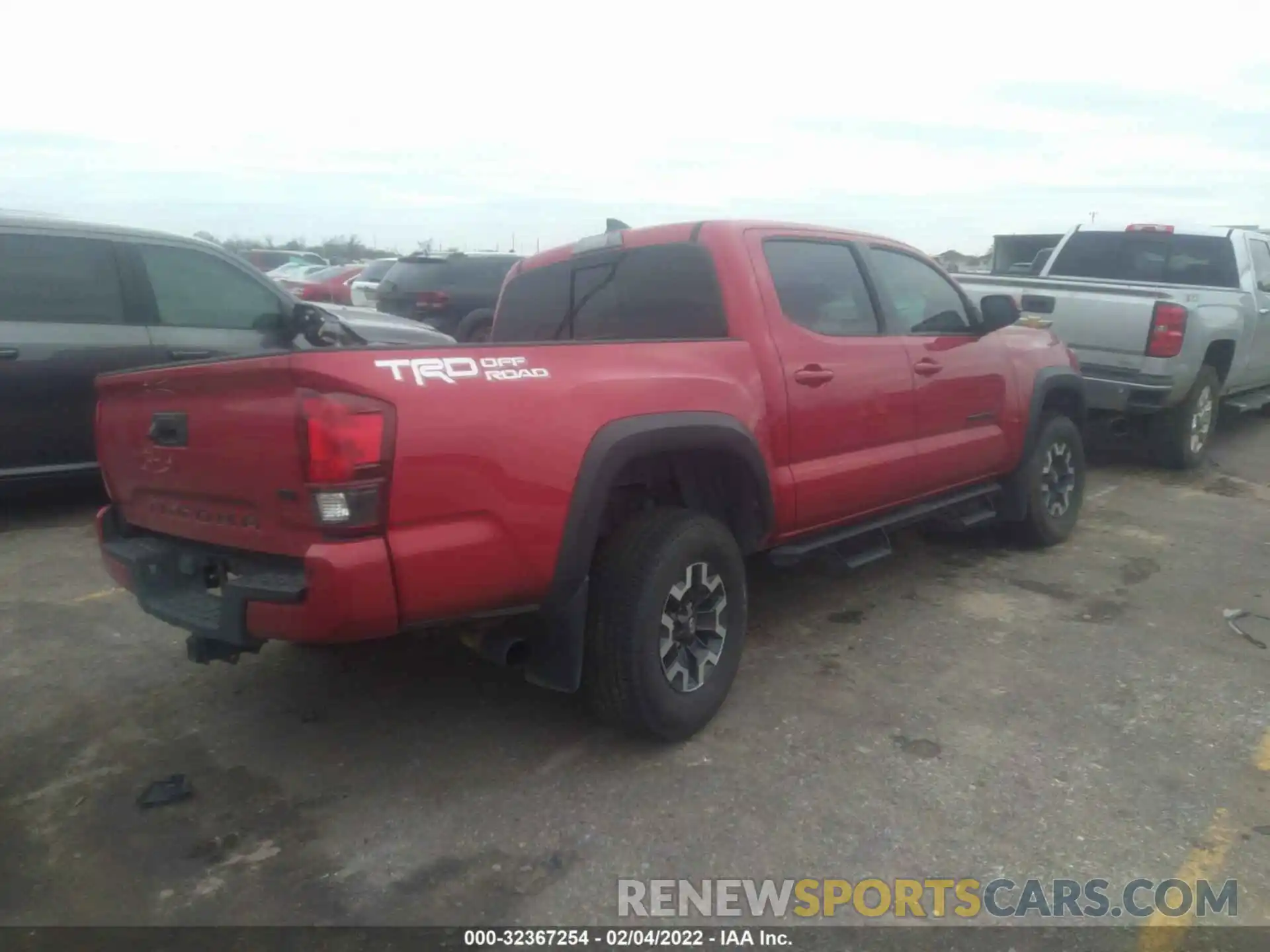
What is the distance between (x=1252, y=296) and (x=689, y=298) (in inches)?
266

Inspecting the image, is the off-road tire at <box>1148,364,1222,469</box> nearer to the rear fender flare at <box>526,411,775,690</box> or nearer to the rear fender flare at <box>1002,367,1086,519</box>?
the rear fender flare at <box>1002,367,1086,519</box>

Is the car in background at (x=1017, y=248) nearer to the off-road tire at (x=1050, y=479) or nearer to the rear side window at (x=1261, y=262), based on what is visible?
the rear side window at (x=1261, y=262)

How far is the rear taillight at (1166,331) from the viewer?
289 inches

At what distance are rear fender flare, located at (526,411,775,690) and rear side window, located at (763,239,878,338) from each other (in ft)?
3.04

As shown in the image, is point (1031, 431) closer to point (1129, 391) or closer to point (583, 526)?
point (1129, 391)

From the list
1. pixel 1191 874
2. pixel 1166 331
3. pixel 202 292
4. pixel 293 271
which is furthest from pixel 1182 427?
pixel 293 271

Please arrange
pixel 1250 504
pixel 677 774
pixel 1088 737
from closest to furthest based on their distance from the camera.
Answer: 1. pixel 677 774
2. pixel 1088 737
3. pixel 1250 504

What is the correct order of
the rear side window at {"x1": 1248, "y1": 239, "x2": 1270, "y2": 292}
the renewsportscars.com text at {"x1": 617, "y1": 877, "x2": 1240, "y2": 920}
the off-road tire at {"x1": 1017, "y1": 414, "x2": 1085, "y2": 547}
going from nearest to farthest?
the renewsportscars.com text at {"x1": 617, "y1": 877, "x2": 1240, "y2": 920} → the off-road tire at {"x1": 1017, "y1": 414, "x2": 1085, "y2": 547} → the rear side window at {"x1": 1248, "y1": 239, "x2": 1270, "y2": 292}

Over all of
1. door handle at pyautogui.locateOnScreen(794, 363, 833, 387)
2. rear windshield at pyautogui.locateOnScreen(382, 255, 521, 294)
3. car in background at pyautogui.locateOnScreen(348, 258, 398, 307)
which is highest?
door handle at pyautogui.locateOnScreen(794, 363, 833, 387)

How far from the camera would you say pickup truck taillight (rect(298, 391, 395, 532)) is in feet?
8.65

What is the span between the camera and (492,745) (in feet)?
11.7

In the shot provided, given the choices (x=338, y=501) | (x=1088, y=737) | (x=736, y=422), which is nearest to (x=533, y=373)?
(x=338, y=501)

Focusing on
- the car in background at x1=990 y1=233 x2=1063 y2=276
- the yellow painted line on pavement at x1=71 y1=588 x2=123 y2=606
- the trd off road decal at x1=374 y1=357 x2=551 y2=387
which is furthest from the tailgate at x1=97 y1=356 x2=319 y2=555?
the car in background at x1=990 y1=233 x2=1063 y2=276

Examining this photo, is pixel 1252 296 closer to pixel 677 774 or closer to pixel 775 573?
pixel 775 573
